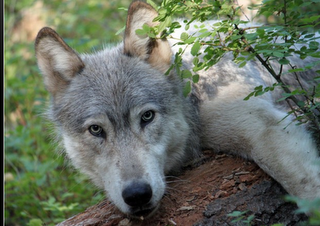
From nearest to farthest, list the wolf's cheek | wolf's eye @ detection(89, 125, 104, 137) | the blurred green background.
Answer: wolf's eye @ detection(89, 125, 104, 137) → the wolf's cheek → the blurred green background

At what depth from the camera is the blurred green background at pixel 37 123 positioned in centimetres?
529

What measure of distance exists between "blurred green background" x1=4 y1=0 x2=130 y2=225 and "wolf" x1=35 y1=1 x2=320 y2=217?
0.59 metres

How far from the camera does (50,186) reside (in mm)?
5695

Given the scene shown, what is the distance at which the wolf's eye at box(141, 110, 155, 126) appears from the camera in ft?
12.1

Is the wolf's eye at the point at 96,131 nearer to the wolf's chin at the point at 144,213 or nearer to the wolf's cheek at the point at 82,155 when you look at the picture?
the wolf's cheek at the point at 82,155

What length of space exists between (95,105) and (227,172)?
1.29 meters

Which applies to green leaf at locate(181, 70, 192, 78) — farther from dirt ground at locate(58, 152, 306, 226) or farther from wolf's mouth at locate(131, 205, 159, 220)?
wolf's mouth at locate(131, 205, 159, 220)

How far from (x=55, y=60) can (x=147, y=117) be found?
1.11 m

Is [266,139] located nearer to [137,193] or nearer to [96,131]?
[137,193]

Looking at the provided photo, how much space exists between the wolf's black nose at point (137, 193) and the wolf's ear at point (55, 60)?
1.42m

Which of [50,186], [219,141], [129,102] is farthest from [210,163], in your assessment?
[50,186]

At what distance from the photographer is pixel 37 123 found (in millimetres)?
7020

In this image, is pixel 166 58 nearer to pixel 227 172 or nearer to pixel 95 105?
pixel 95 105

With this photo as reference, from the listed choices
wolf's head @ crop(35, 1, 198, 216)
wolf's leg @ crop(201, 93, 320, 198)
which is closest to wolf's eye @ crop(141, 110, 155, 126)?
wolf's head @ crop(35, 1, 198, 216)
